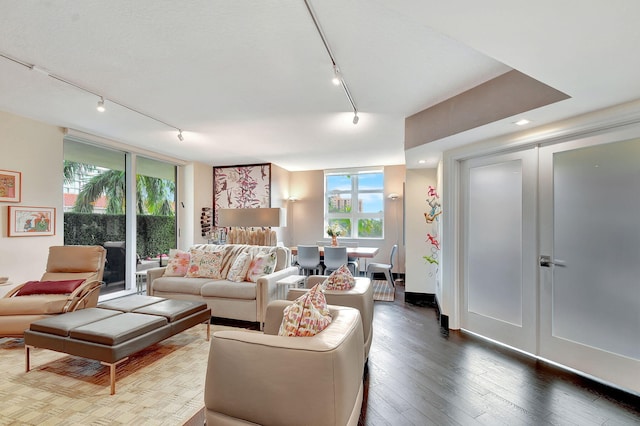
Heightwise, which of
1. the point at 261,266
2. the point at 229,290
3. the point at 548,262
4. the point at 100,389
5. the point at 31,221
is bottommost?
the point at 100,389

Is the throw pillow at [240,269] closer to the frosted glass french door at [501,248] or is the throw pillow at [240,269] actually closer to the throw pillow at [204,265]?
the throw pillow at [204,265]

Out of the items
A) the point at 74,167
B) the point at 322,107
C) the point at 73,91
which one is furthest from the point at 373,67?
the point at 74,167

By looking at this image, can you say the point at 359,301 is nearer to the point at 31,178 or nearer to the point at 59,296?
the point at 59,296

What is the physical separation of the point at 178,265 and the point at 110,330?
211 centimetres

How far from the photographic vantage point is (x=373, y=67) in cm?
246

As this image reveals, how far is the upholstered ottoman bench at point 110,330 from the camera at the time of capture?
220 cm

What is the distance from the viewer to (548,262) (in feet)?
9.07

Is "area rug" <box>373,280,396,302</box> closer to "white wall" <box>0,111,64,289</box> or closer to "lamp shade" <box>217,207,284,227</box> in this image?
"lamp shade" <box>217,207,284,227</box>

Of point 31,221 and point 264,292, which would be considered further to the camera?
point 31,221

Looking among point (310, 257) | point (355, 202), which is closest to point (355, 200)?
point (355, 202)

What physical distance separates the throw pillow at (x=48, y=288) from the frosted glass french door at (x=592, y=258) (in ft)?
16.1

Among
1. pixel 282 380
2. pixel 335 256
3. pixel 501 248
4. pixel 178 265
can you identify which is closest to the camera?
pixel 282 380

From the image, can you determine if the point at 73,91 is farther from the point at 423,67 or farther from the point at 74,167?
the point at 423,67

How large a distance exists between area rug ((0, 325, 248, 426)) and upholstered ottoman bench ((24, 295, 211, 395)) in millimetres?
132
